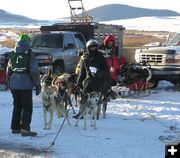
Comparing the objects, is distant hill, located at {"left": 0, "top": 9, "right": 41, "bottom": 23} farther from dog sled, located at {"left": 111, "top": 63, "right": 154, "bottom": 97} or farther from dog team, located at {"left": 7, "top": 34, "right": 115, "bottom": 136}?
dog team, located at {"left": 7, "top": 34, "right": 115, "bottom": 136}

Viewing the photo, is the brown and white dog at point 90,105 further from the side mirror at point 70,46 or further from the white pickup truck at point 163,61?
the side mirror at point 70,46

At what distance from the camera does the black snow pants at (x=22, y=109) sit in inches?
289

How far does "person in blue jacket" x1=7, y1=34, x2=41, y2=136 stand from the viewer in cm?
720

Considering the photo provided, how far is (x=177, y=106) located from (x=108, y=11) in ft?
535

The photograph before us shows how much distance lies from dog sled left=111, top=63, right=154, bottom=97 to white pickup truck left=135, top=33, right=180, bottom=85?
3.37ft

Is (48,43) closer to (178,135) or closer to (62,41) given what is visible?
(62,41)

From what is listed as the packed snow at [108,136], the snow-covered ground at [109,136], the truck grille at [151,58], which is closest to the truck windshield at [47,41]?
the truck grille at [151,58]

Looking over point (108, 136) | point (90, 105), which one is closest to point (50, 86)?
point (90, 105)

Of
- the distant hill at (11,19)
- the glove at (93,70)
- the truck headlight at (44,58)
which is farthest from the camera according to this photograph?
the distant hill at (11,19)

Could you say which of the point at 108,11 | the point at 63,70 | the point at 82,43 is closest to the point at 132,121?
the point at 63,70

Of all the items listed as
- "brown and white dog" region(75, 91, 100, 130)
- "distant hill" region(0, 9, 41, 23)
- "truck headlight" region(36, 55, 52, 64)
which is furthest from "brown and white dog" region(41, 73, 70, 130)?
"distant hill" region(0, 9, 41, 23)

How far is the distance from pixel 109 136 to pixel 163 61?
6.78m

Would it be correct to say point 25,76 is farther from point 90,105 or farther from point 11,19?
point 11,19

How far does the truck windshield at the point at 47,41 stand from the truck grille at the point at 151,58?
2.48 meters
